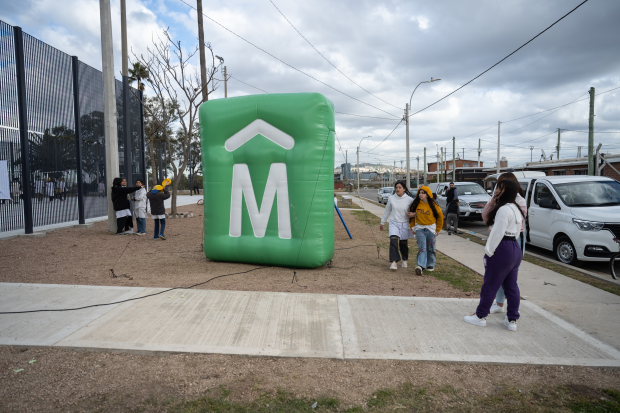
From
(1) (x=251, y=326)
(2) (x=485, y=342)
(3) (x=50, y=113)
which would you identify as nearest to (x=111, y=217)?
(3) (x=50, y=113)

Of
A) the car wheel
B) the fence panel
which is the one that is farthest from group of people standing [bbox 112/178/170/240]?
the car wheel

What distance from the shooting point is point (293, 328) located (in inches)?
164

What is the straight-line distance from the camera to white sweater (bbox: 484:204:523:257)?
405cm

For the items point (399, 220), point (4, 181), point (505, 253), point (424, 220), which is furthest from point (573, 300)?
point (4, 181)

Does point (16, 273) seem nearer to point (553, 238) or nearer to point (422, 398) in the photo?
point (422, 398)

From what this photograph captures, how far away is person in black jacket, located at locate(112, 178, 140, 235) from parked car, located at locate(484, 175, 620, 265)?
10.5 meters

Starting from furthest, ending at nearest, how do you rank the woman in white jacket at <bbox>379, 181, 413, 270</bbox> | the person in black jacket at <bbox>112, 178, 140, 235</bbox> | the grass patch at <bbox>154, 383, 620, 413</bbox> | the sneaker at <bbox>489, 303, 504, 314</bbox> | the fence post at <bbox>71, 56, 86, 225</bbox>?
the fence post at <bbox>71, 56, 86, 225</bbox> → the person in black jacket at <bbox>112, 178, 140, 235</bbox> → the woman in white jacket at <bbox>379, 181, 413, 270</bbox> → the sneaker at <bbox>489, 303, 504, 314</bbox> → the grass patch at <bbox>154, 383, 620, 413</bbox>

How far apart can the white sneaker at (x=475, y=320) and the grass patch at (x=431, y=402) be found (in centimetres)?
121

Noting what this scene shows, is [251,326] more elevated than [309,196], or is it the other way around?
[309,196]

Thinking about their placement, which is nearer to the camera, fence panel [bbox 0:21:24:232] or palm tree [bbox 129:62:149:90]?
fence panel [bbox 0:21:24:232]

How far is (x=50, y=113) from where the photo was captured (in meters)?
11.8

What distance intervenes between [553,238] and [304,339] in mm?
7118

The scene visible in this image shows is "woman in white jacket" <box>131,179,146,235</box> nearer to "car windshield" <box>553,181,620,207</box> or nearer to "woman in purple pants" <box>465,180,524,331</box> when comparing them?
"woman in purple pants" <box>465,180,524,331</box>

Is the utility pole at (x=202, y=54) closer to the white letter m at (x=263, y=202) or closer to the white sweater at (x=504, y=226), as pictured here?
the white letter m at (x=263, y=202)
